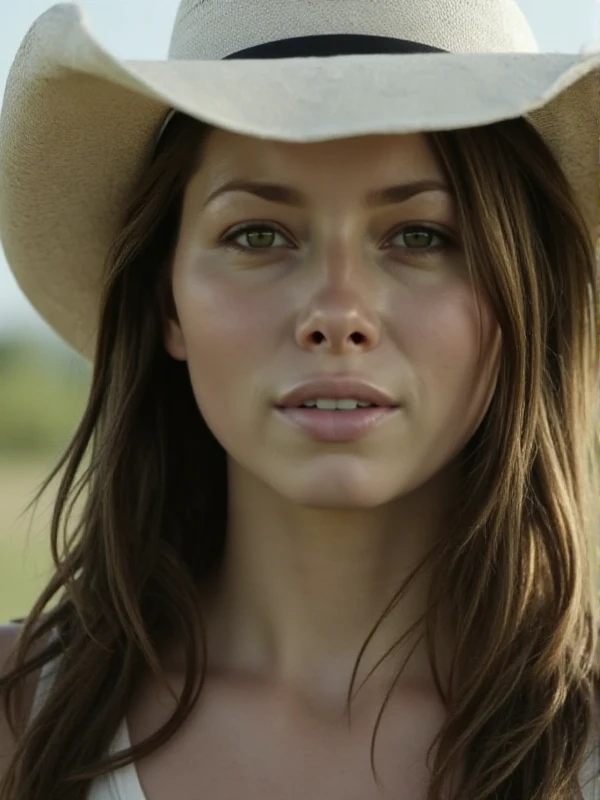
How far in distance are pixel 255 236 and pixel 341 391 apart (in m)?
0.27

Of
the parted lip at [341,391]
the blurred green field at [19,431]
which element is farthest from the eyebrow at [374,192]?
the blurred green field at [19,431]

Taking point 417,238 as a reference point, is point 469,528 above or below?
below

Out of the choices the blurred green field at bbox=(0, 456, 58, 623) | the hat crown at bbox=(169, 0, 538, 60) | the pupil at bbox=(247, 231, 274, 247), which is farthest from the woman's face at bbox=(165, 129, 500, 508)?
the blurred green field at bbox=(0, 456, 58, 623)

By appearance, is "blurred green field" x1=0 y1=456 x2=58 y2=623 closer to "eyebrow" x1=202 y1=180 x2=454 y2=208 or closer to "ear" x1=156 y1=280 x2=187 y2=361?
"ear" x1=156 y1=280 x2=187 y2=361

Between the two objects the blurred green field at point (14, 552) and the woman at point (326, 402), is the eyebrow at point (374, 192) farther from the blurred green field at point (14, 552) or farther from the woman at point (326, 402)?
the blurred green field at point (14, 552)

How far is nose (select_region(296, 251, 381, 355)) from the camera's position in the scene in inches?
66.4

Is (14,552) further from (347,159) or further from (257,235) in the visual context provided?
(347,159)

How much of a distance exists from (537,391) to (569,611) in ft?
1.00

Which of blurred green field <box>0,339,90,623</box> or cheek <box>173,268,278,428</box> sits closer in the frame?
cheek <box>173,268,278,428</box>

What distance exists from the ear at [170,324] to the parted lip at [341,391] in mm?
359

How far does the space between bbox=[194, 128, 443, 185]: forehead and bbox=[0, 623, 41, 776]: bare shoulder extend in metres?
0.84

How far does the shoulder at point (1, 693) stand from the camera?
6.64 feet

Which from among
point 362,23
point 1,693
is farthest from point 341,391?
point 1,693

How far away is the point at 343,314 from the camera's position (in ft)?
5.52
